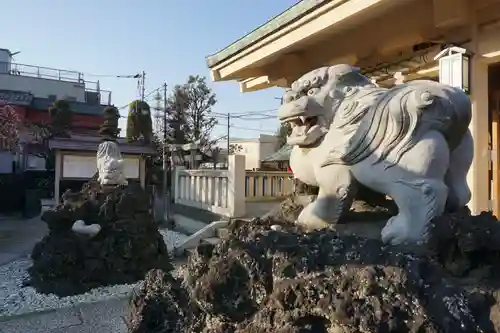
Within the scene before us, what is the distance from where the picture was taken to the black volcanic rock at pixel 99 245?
13.3 ft

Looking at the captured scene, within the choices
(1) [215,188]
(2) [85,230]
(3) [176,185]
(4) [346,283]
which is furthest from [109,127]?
(4) [346,283]

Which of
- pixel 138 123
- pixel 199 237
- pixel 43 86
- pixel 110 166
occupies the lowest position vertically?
pixel 199 237

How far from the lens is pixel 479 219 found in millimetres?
1576

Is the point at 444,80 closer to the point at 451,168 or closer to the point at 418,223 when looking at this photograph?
the point at 451,168

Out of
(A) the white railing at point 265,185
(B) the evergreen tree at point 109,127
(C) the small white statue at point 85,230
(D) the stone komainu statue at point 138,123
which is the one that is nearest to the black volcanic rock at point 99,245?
(C) the small white statue at point 85,230

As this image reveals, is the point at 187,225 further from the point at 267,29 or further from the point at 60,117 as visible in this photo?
the point at 60,117

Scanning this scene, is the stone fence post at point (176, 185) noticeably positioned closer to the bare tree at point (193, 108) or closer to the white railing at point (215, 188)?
the white railing at point (215, 188)

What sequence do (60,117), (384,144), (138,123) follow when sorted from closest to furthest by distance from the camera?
(384,144) < (60,117) < (138,123)

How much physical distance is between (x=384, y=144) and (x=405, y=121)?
0.13 meters

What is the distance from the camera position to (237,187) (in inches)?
266

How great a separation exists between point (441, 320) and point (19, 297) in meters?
3.75

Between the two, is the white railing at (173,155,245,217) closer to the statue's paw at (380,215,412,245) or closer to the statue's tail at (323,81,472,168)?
the statue's tail at (323,81,472,168)

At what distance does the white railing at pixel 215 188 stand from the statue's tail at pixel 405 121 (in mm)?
4974

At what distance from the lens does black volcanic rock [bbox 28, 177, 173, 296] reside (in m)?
4.04
